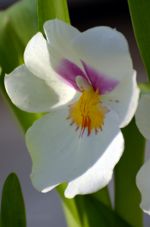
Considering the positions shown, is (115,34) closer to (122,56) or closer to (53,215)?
(122,56)

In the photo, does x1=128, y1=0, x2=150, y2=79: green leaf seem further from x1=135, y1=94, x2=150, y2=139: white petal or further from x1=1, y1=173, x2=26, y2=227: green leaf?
x1=1, y1=173, x2=26, y2=227: green leaf

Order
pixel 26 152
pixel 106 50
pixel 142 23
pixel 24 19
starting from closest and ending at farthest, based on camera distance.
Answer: pixel 106 50
pixel 142 23
pixel 24 19
pixel 26 152

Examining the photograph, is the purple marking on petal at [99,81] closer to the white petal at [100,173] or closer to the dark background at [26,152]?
the white petal at [100,173]

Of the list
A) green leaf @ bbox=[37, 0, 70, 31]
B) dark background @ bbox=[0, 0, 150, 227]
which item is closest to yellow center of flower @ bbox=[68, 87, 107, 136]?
green leaf @ bbox=[37, 0, 70, 31]

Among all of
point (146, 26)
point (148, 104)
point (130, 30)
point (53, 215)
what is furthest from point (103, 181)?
point (130, 30)

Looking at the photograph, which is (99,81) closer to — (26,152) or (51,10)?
(51,10)

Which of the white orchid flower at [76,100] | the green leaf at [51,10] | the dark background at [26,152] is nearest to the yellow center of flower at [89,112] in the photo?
the white orchid flower at [76,100]

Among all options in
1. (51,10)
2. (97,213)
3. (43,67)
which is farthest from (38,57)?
(97,213)
